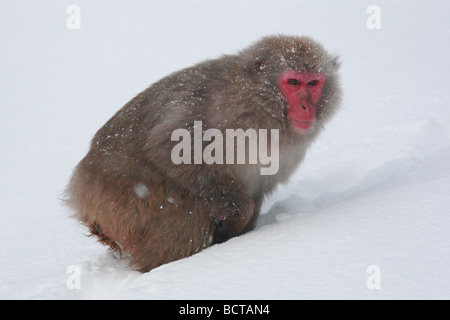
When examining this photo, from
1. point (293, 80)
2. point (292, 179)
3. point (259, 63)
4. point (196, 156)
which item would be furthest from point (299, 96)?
point (292, 179)

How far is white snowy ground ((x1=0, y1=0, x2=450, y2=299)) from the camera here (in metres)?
2.28

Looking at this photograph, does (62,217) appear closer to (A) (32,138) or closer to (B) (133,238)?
(B) (133,238)

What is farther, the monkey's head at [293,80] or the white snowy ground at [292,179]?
the monkey's head at [293,80]

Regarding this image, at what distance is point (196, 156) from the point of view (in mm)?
3152

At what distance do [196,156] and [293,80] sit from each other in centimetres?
77

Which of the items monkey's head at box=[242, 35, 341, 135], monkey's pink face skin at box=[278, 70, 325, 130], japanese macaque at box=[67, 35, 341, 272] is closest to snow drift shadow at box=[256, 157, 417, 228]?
japanese macaque at box=[67, 35, 341, 272]

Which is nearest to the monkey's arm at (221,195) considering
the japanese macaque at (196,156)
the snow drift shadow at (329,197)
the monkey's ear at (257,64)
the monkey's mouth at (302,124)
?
the japanese macaque at (196,156)

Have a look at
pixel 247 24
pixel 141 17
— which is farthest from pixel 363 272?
pixel 141 17

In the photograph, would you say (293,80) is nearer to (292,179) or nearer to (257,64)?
(257,64)

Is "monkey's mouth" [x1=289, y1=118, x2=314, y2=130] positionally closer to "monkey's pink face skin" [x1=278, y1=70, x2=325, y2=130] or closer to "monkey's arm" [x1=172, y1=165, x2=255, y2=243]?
"monkey's pink face skin" [x1=278, y1=70, x2=325, y2=130]

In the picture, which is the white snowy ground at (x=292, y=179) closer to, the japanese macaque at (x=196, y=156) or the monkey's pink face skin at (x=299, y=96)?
the japanese macaque at (x=196, y=156)

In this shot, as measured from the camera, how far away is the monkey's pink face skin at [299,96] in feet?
10.3

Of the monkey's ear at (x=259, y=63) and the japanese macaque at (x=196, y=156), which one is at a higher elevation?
the monkey's ear at (x=259, y=63)

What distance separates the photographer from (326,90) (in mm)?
3430
